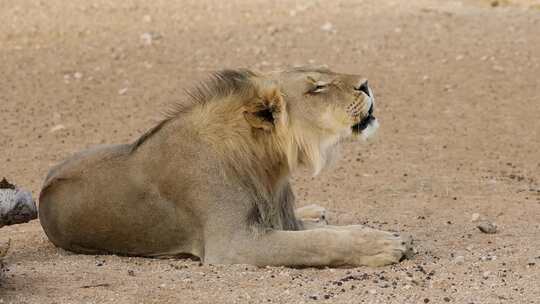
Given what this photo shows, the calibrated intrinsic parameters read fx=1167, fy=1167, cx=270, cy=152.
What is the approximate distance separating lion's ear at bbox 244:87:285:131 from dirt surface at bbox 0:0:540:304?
2.61 ft

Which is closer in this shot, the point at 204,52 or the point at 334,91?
the point at 334,91

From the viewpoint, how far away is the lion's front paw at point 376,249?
5.69 metres

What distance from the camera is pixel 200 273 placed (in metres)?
5.55

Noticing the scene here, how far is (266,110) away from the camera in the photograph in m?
6.04

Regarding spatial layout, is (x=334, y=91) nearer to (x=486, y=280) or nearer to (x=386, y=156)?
(x=486, y=280)

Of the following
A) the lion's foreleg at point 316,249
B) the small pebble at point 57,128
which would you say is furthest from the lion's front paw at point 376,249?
the small pebble at point 57,128

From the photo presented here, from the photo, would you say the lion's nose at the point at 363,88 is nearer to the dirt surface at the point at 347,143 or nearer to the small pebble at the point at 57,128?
the dirt surface at the point at 347,143

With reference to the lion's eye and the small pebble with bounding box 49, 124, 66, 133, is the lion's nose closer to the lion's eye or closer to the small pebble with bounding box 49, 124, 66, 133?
the lion's eye

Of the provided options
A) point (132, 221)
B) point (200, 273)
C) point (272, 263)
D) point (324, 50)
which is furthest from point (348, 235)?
point (324, 50)

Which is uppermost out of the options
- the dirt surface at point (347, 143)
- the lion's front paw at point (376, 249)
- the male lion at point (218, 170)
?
the male lion at point (218, 170)

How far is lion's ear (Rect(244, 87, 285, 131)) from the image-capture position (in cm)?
600

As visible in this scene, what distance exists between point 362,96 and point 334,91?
0.15m

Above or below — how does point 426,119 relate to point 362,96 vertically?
below

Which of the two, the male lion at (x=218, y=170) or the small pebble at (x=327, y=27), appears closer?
the male lion at (x=218, y=170)
